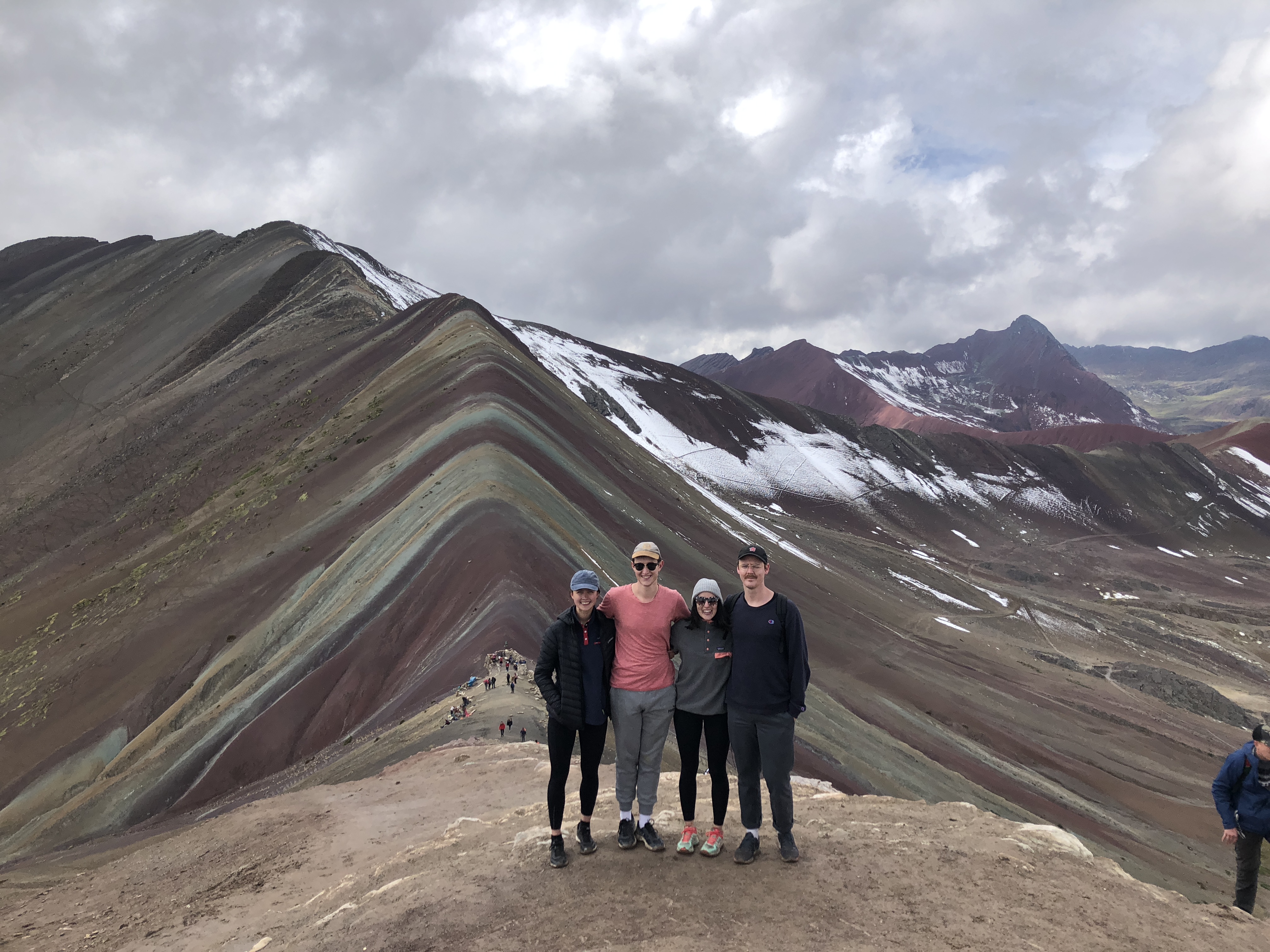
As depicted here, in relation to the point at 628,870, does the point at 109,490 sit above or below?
above

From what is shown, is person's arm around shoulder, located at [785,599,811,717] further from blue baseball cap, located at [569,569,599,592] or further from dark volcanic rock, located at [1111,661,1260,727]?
dark volcanic rock, located at [1111,661,1260,727]

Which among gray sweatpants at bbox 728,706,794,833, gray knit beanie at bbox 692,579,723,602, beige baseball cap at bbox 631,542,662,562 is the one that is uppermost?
beige baseball cap at bbox 631,542,662,562

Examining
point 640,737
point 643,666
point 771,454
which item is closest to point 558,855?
point 640,737

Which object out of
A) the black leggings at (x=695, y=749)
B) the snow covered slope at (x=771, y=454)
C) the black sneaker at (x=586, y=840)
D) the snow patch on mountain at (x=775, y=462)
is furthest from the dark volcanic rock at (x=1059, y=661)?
the black sneaker at (x=586, y=840)

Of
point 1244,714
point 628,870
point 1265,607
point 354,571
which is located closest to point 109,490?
point 354,571

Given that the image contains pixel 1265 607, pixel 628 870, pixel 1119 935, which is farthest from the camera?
pixel 1265 607

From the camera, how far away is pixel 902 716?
26.1 meters

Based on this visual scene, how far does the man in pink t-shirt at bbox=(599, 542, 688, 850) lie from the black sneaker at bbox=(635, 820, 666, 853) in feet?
1.07

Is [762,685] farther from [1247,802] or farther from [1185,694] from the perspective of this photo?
[1185,694]

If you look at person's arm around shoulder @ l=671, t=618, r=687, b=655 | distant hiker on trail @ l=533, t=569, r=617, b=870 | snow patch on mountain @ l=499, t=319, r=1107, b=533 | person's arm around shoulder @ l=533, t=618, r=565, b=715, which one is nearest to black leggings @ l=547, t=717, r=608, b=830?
distant hiker on trail @ l=533, t=569, r=617, b=870

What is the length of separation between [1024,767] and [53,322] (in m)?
103

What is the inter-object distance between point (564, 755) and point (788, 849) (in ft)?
6.67

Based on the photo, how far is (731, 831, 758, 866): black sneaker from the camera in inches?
227

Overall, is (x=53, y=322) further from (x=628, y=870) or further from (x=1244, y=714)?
(x=1244, y=714)
